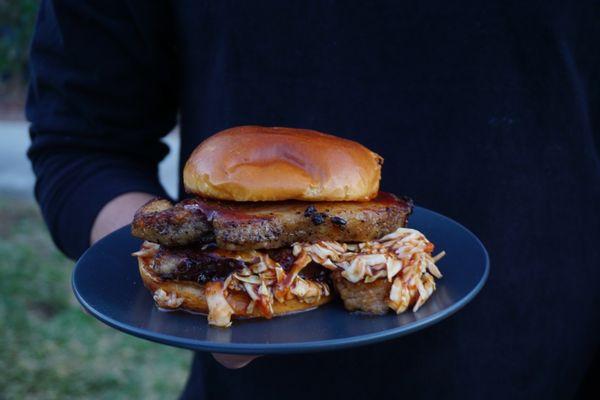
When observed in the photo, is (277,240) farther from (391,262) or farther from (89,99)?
(89,99)

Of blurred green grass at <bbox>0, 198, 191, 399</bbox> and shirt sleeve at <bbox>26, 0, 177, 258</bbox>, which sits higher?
shirt sleeve at <bbox>26, 0, 177, 258</bbox>

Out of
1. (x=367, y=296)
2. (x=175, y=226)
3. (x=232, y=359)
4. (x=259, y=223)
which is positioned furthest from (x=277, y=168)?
(x=232, y=359)

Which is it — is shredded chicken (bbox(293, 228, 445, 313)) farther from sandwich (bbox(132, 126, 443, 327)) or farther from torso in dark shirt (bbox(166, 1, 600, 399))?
torso in dark shirt (bbox(166, 1, 600, 399))

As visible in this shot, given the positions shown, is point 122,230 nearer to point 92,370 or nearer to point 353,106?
point 353,106

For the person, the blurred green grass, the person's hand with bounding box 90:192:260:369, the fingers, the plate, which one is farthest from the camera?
the blurred green grass

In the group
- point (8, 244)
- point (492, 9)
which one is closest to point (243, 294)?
point (492, 9)

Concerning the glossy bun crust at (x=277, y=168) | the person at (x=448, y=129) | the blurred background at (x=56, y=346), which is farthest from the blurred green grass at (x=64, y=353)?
the glossy bun crust at (x=277, y=168)

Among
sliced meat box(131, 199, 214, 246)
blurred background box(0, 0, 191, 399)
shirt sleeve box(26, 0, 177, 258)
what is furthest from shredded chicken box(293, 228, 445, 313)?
blurred background box(0, 0, 191, 399)
